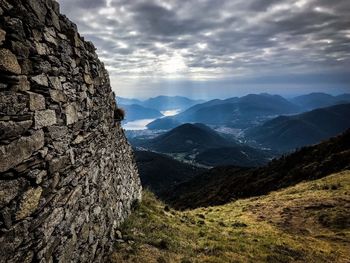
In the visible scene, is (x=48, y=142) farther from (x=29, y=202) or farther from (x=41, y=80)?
(x=29, y=202)

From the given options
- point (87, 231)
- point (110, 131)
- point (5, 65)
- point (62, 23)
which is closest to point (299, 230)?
point (110, 131)

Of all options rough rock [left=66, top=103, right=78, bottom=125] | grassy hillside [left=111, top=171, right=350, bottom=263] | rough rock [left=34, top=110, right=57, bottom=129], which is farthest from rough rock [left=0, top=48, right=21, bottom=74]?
grassy hillside [left=111, top=171, right=350, bottom=263]

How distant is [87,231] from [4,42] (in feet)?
18.1

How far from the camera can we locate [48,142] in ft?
21.3

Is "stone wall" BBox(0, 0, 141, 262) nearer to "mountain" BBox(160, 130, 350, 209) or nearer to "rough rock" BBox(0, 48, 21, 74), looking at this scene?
"rough rock" BBox(0, 48, 21, 74)

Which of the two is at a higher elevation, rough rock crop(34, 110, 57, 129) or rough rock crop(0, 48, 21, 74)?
rough rock crop(0, 48, 21, 74)

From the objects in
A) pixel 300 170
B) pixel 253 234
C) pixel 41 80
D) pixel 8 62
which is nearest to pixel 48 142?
pixel 41 80

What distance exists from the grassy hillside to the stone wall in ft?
7.80

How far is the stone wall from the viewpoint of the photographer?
16.5 ft

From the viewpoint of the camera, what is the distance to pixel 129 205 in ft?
52.8

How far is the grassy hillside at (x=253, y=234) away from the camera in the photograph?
504 inches

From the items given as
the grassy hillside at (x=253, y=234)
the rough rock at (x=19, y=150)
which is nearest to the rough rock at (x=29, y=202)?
the rough rock at (x=19, y=150)

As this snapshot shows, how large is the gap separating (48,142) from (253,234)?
16839 mm

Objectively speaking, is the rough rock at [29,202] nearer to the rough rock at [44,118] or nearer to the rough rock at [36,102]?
the rough rock at [44,118]
